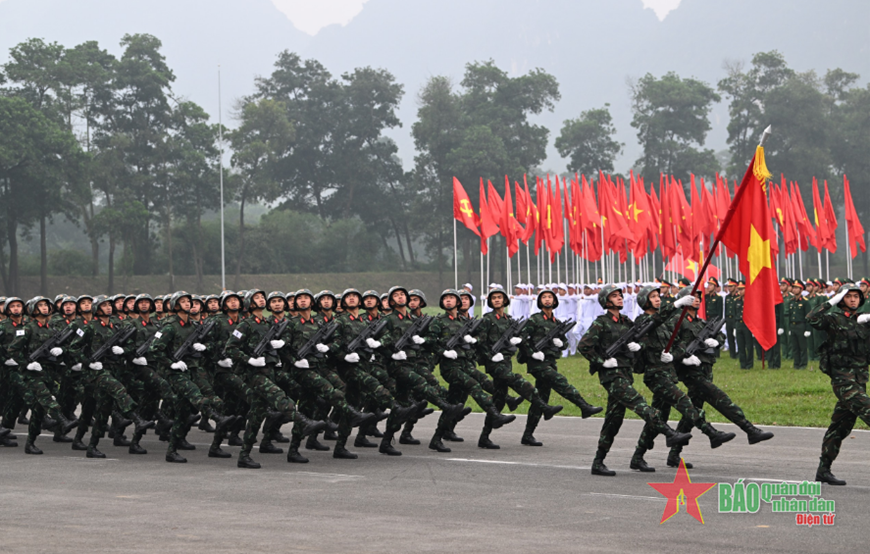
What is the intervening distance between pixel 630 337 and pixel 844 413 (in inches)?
82.1

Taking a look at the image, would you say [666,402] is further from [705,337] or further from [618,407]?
[705,337]

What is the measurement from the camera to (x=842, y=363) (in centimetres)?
923

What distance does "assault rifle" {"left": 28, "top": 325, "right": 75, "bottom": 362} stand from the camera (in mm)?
13289

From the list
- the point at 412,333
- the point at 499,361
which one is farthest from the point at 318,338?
the point at 499,361

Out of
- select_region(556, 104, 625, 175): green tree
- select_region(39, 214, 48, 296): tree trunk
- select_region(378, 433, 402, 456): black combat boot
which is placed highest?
select_region(556, 104, 625, 175): green tree

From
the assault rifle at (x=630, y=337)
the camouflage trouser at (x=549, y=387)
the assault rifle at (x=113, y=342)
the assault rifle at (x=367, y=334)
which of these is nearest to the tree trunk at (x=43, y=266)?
the assault rifle at (x=113, y=342)

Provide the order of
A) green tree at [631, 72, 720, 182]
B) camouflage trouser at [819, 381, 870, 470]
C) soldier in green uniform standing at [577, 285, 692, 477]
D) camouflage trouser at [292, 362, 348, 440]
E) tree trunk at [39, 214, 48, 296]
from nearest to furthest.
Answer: camouflage trouser at [819, 381, 870, 470] < soldier in green uniform standing at [577, 285, 692, 477] < camouflage trouser at [292, 362, 348, 440] < tree trunk at [39, 214, 48, 296] < green tree at [631, 72, 720, 182]

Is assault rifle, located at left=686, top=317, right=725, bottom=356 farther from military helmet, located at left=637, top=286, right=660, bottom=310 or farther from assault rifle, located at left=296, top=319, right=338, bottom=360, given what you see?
assault rifle, located at left=296, top=319, right=338, bottom=360

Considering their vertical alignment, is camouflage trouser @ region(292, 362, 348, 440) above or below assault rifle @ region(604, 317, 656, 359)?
below

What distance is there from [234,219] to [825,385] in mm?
56675

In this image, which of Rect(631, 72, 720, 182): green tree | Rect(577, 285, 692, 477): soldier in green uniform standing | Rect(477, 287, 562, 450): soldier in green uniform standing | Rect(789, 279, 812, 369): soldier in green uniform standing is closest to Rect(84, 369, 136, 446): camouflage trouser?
Rect(477, 287, 562, 450): soldier in green uniform standing

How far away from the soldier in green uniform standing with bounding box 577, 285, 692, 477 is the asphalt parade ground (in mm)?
383

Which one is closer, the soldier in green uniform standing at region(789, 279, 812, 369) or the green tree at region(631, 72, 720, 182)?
the soldier in green uniform standing at region(789, 279, 812, 369)

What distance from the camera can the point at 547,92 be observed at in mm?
72750
